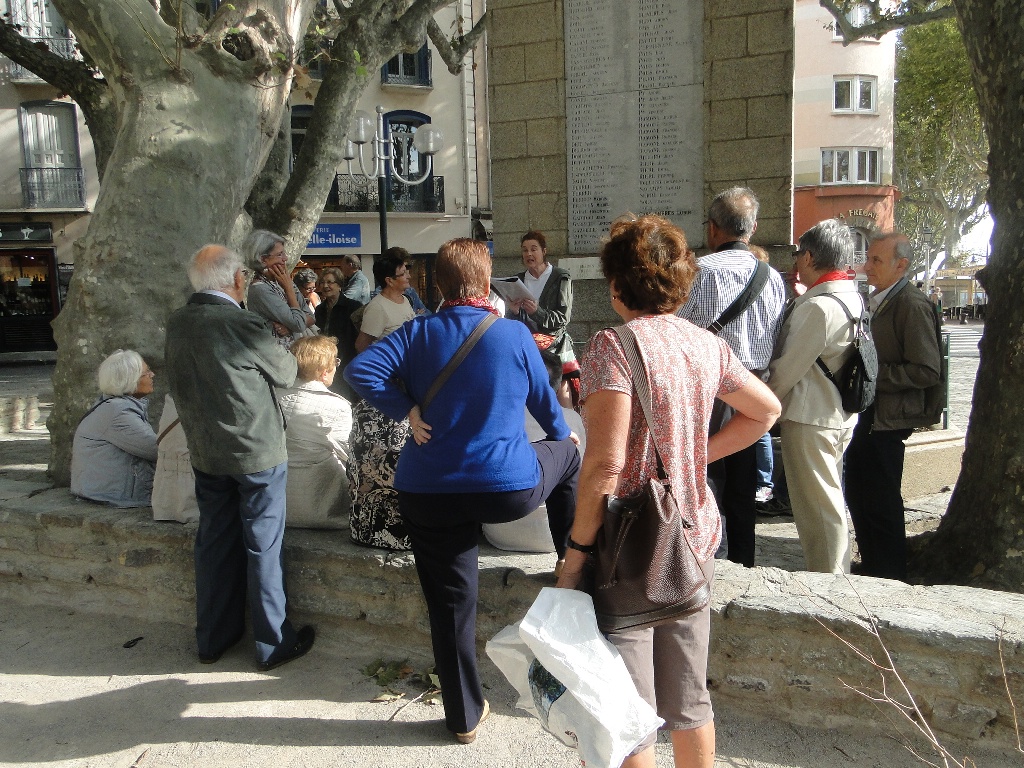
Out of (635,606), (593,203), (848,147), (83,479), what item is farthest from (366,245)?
(635,606)

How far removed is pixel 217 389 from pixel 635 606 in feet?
6.74

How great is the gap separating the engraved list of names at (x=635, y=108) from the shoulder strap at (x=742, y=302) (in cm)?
298

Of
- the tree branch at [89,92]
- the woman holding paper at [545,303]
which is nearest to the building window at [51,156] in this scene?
the tree branch at [89,92]

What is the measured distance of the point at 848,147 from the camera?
3172cm

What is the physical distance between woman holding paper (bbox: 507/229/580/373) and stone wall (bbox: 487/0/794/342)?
125 cm

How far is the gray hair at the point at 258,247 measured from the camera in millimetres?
5605

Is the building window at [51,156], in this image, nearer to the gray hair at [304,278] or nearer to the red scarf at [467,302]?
the gray hair at [304,278]

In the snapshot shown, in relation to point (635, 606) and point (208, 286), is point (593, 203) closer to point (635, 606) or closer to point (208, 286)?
point (208, 286)

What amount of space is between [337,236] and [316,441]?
23.6 m

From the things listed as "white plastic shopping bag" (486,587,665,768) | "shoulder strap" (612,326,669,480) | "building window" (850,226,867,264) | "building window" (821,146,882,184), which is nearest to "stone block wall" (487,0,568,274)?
"building window" (850,226,867,264)

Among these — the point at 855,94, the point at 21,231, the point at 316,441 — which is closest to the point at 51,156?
the point at 21,231

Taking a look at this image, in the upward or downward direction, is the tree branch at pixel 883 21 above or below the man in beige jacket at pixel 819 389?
above

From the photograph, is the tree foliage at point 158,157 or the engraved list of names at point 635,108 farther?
the engraved list of names at point 635,108

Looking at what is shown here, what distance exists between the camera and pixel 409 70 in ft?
90.2
